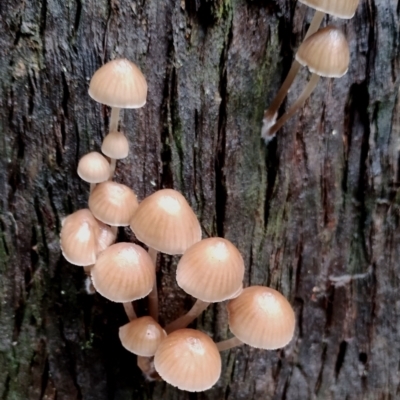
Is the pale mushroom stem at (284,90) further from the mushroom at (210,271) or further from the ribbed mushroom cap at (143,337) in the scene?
the ribbed mushroom cap at (143,337)

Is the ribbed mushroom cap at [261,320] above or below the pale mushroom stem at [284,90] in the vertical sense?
below

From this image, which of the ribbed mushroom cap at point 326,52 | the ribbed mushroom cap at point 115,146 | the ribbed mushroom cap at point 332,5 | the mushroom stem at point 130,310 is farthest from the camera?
the mushroom stem at point 130,310

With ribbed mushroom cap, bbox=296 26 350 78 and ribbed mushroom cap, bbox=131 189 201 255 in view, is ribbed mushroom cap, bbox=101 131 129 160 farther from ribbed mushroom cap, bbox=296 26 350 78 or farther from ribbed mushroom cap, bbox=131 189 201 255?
ribbed mushroom cap, bbox=296 26 350 78

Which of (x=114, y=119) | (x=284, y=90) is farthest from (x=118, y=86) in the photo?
(x=284, y=90)

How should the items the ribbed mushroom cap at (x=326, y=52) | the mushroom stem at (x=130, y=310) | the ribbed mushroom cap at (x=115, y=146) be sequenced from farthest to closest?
the mushroom stem at (x=130, y=310) < the ribbed mushroom cap at (x=115, y=146) < the ribbed mushroom cap at (x=326, y=52)

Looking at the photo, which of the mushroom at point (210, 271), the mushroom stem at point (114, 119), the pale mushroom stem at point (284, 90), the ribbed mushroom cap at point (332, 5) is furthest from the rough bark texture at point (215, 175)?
the mushroom at point (210, 271)

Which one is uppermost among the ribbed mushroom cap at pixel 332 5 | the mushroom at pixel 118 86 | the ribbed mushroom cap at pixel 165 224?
the ribbed mushroom cap at pixel 332 5

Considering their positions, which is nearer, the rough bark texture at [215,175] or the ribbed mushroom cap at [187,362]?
the ribbed mushroom cap at [187,362]

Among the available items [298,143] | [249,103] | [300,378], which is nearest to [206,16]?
[249,103]
